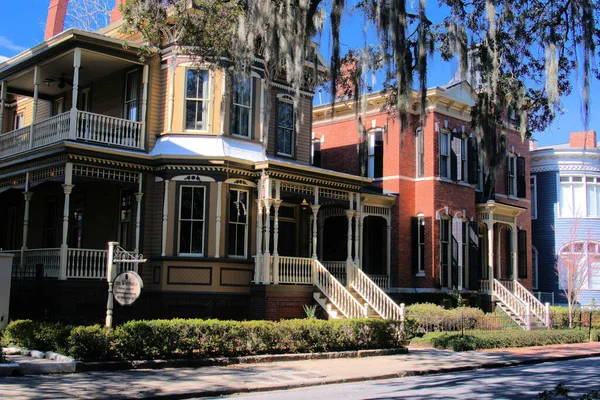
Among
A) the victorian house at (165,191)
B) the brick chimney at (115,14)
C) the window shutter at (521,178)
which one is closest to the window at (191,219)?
the victorian house at (165,191)

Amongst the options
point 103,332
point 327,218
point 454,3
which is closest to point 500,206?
point 327,218

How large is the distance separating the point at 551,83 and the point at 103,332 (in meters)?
10.1

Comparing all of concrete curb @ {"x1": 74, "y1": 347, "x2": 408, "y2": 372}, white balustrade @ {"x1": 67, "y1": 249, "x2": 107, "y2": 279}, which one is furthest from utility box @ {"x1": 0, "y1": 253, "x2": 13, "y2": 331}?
concrete curb @ {"x1": 74, "y1": 347, "x2": 408, "y2": 372}

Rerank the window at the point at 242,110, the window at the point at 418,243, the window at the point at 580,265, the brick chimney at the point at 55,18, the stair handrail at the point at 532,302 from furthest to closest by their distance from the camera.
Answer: the window at the point at 580,265 < the brick chimney at the point at 55,18 < the window at the point at 418,243 < the stair handrail at the point at 532,302 < the window at the point at 242,110

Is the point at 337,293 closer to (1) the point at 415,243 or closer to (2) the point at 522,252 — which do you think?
(1) the point at 415,243

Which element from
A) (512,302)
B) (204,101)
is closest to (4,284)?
(204,101)

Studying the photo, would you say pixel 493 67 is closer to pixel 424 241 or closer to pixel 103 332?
pixel 103 332

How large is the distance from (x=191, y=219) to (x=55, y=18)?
516 inches

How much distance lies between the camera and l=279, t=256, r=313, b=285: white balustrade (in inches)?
867

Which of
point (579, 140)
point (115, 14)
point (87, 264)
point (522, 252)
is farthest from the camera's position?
point (579, 140)

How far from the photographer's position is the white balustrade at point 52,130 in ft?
69.6

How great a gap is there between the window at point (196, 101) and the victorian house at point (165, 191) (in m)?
0.04

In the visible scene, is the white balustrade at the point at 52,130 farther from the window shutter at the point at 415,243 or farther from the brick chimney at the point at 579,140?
the brick chimney at the point at 579,140

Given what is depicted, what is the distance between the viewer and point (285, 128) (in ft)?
82.9
